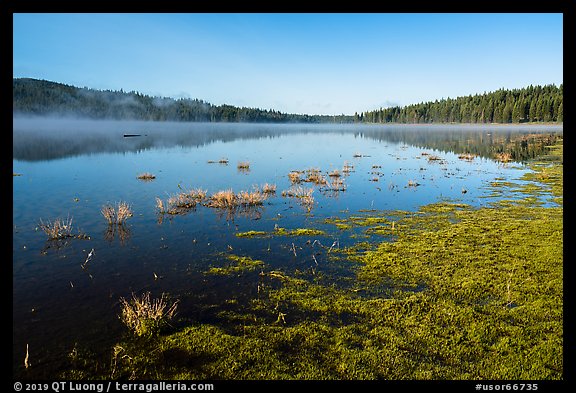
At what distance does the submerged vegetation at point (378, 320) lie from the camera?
850cm

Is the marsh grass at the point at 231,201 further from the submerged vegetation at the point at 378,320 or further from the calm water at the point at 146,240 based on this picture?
the submerged vegetation at the point at 378,320

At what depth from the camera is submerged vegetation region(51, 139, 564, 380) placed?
27.9 feet

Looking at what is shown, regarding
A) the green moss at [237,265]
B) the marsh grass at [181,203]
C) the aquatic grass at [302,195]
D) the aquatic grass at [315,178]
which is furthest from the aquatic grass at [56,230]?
the aquatic grass at [315,178]

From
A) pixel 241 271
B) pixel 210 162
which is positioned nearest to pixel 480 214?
pixel 241 271

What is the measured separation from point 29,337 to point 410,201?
85.5ft

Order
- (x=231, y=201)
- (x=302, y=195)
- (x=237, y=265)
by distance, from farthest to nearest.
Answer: (x=302, y=195) → (x=231, y=201) → (x=237, y=265)

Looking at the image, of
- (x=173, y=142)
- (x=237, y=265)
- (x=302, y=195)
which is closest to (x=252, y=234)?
(x=237, y=265)

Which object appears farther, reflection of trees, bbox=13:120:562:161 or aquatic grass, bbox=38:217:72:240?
reflection of trees, bbox=13:120:562:161

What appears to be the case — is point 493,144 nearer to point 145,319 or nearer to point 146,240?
point 146,240

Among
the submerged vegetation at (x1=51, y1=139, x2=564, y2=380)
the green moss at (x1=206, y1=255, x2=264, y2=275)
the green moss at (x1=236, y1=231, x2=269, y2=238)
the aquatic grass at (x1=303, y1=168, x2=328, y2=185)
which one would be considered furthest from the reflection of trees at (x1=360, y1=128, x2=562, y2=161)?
the green moss at (x1=206, y1=255, x2=264, y2=275)

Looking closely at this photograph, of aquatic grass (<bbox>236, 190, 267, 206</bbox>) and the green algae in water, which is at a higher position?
aquatic grass (<bbox>236, 190, 267, 206</bbox>)

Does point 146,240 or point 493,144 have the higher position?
point 493,144

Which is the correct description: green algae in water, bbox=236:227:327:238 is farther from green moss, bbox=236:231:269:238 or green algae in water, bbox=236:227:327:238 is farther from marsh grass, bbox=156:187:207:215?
marsh grass, bbox=156:187:207:215

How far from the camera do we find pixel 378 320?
10602mm
